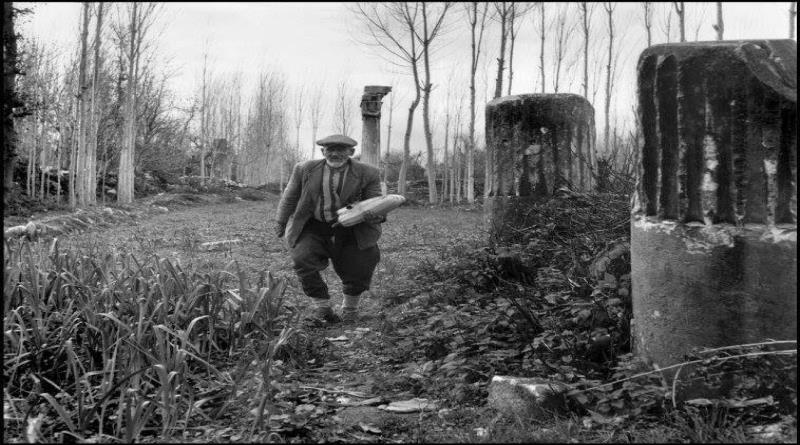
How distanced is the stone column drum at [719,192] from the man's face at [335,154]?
293 cm

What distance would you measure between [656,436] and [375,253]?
3.44m

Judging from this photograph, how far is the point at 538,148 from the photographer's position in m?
6.21

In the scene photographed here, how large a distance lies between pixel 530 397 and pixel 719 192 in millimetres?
1151

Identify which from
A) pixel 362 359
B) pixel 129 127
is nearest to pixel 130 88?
pixel 129 127

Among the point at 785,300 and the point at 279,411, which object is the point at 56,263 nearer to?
the point at 279,411

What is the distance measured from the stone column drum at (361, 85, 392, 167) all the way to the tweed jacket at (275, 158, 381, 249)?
5.68 meters

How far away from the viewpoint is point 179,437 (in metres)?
2.57

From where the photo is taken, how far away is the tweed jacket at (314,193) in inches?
205

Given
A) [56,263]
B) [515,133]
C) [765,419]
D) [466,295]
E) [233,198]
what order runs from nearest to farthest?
[765,419], [56,263], [466,295], [515,133], [233,198]

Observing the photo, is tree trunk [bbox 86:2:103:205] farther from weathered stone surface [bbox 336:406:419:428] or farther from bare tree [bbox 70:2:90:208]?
weathered stone surface [bbox 336:406:419:428]

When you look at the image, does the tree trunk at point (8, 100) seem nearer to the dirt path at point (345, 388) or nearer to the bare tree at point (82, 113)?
the dirt path at point (345, 388)

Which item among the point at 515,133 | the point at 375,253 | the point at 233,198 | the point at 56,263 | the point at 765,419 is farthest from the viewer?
the point at 233,198

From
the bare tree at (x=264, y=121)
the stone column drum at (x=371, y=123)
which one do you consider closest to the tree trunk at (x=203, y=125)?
the bare tree at (x=264, y=121)

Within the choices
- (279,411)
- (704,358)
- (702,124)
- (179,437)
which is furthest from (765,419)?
(179,437)
